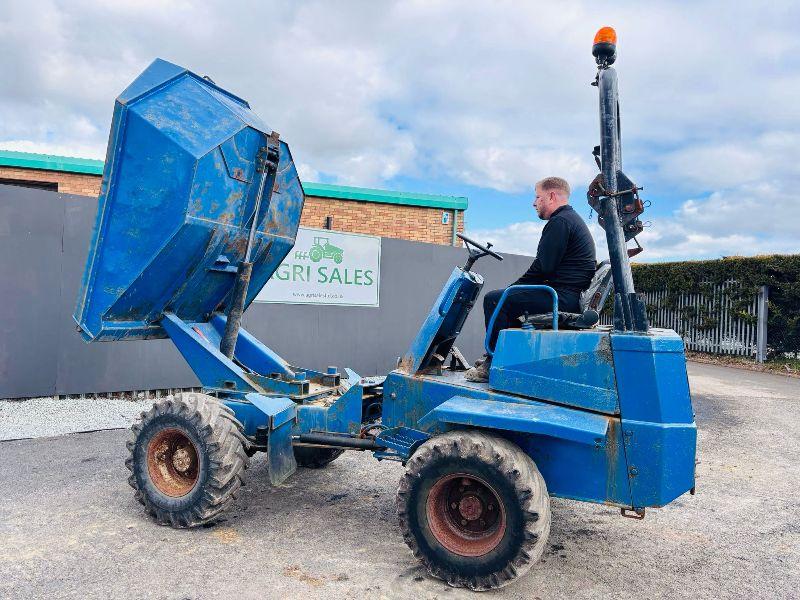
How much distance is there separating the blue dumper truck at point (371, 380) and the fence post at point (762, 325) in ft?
44.5

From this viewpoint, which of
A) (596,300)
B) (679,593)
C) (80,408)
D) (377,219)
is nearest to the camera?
(679,593)

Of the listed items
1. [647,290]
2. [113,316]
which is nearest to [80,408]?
[113,316]

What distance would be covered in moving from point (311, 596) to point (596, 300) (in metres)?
2.58

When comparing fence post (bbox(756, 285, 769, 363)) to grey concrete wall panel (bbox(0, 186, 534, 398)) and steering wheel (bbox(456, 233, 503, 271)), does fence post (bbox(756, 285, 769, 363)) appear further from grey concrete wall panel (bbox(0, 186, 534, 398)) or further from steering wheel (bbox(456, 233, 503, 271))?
steering wheel (bbox(456, 233, 503, 271))

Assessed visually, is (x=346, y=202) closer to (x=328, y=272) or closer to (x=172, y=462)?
(x=328, y=272)

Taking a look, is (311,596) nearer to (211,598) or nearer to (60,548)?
(211,598)

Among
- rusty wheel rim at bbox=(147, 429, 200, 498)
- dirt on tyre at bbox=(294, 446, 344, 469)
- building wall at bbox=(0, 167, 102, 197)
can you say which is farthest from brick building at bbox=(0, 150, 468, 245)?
rusty wheel rim at bbox=(147, 429, 200, 498)

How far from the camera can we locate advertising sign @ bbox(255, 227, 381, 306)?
10.0 metres

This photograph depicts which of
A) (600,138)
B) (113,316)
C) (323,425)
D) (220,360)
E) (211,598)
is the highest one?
(600,138)

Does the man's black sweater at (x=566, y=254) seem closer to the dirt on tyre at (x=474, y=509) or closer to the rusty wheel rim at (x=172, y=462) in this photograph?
the dirt on tyre at (x=474, y=509)

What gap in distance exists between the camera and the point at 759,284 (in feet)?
51.2

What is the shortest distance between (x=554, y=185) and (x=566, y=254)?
0.57m

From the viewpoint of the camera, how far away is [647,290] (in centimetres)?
1927

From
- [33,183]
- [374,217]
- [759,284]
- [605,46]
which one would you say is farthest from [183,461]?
[759,284]
